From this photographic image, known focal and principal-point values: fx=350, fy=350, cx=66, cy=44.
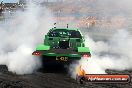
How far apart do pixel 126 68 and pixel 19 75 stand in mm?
4516

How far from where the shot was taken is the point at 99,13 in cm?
5806

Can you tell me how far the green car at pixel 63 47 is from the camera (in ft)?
42.1

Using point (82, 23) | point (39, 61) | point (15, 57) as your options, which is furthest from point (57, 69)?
point (82, 23)

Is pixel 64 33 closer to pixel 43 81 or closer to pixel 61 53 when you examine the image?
pixel 61 53

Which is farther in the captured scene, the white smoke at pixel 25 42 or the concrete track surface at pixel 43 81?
the white smoke at pixel 25 42

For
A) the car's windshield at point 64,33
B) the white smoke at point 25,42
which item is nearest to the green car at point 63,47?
the car's windshield at point 64,33

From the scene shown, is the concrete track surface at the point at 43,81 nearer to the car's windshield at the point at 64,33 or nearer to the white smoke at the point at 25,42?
the white smoke at the point at 25,42

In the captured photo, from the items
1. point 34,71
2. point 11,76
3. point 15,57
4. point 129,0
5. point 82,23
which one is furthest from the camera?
point 82,23

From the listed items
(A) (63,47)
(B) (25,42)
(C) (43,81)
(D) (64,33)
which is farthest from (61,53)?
(B) (25,42)

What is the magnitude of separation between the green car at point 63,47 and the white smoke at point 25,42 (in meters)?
0.54

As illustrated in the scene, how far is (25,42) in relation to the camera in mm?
20688

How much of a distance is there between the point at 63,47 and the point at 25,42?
6844 mm

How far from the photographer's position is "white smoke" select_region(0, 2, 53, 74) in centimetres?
1338

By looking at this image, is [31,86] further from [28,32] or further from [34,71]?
[28,32]
